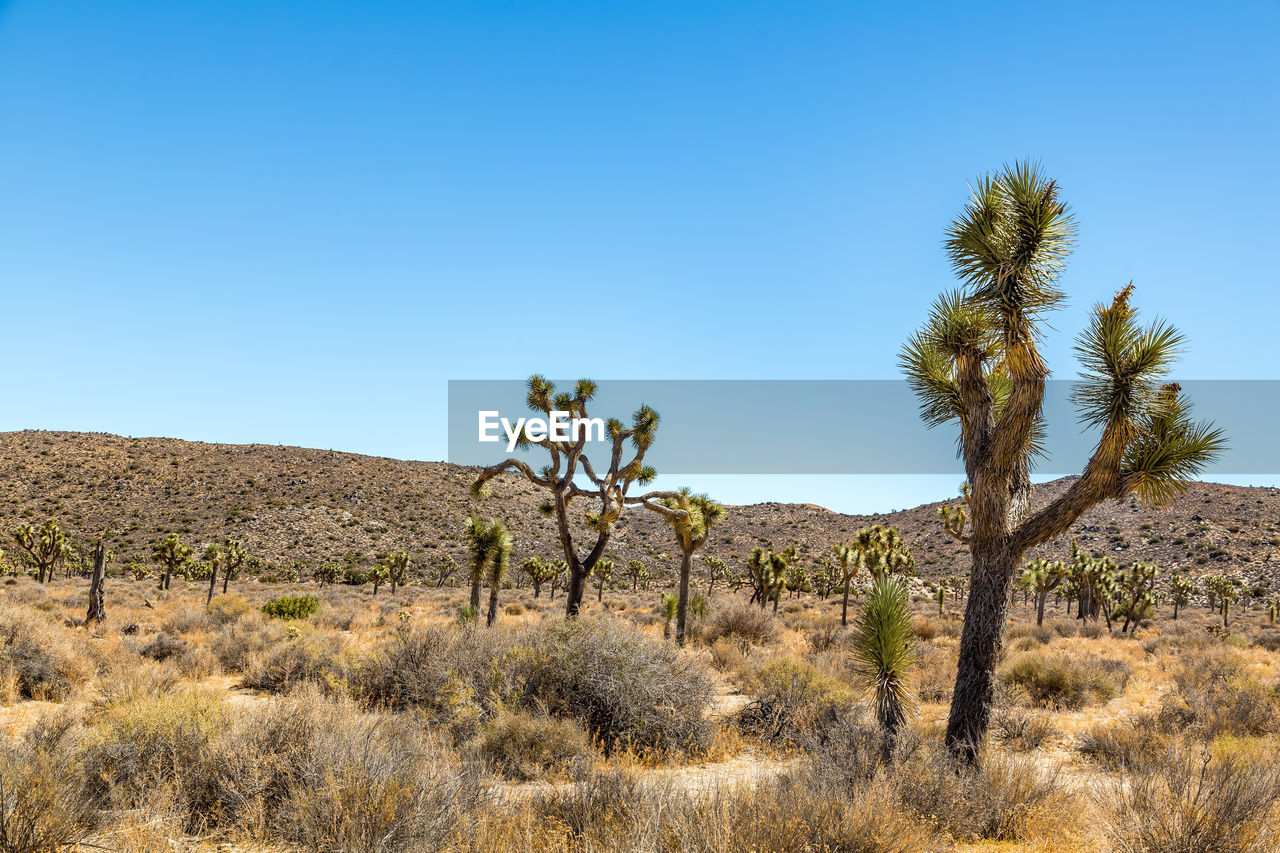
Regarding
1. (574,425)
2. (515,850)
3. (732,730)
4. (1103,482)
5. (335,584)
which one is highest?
(574,425)

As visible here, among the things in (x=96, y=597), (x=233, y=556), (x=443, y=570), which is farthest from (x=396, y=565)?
(x=96, y=597)

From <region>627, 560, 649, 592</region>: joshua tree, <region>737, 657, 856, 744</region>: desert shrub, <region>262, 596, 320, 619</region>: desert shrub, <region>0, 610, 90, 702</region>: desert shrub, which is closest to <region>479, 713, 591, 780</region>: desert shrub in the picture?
<region>737, 657, 856, 744</region>: desert shrub

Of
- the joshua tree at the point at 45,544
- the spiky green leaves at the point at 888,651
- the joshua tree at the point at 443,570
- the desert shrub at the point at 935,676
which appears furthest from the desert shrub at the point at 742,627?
Answer: the joshua tree at the point at 45,544

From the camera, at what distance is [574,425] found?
19.7 meters

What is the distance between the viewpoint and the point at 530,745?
9.13m

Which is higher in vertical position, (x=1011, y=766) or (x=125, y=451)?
(x=125, y=451)

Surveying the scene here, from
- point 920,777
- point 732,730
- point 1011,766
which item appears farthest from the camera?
point 732,730

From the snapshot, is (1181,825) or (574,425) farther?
(574,425)

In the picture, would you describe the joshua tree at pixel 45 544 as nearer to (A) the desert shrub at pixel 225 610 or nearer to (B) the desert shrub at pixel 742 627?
(A) the desert shrub at pixel 225 610

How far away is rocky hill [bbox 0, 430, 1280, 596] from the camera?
5941 centimetres

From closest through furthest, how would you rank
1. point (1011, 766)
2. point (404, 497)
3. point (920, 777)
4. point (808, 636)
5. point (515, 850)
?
point (515, 850), point (920, 777), point (1011, 766), point (808, 636), point (404, 497)

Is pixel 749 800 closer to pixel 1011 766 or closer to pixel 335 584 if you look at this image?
pixel 1011 766

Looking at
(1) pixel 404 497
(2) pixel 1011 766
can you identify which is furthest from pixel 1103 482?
(1) pixel 404 497

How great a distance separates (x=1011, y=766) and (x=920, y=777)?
136 cm
